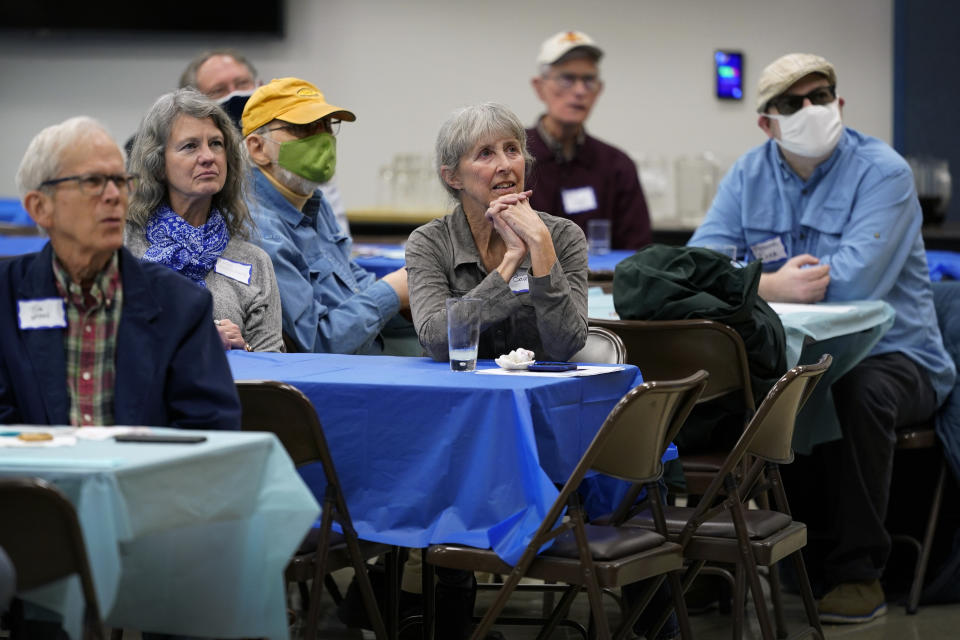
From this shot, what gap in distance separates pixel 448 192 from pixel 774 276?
132 centimetres

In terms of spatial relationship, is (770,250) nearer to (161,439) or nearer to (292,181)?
(292,181)

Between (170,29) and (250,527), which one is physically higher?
(170,29)

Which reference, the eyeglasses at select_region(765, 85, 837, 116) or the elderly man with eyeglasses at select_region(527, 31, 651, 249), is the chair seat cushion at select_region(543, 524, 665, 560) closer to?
the eyeglasses at select_region(765, 85, 837, 116)

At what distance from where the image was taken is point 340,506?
8.44 feet

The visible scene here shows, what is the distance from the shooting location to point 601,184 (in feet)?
20.9

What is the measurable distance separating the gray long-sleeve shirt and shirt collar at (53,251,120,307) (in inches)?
36.9

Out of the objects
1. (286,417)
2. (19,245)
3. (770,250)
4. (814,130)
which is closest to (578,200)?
(770,250)

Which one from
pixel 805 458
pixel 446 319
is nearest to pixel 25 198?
pixel 446 319

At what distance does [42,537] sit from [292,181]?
2169 millimetres

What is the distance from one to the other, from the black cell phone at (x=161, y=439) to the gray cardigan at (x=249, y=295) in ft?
4.57

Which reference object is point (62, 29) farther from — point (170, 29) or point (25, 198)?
point (25, 198)

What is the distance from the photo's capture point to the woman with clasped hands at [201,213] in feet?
10.7

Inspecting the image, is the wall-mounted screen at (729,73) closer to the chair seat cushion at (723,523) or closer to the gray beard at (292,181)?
the gray beard at (292,181)

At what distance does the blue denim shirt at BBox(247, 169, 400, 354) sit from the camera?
3.59m
